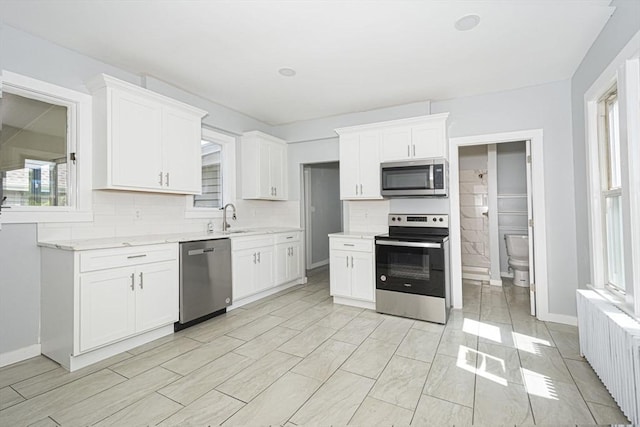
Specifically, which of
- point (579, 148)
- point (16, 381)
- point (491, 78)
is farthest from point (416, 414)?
point (491, 78)

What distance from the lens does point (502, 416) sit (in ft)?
5.61

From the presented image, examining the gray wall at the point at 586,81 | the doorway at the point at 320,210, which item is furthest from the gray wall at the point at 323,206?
the gray wall at the point at 586,81

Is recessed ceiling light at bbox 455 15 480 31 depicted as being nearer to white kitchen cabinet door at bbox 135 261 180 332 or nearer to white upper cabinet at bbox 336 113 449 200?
white upper cabinet at bbox 336 113 449 200

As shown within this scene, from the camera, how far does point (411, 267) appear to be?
3357 millimetres

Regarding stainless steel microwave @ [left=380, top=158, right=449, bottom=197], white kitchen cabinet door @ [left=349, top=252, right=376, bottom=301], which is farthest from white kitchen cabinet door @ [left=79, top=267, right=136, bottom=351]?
stainless steel microwave @ [left=380, top=158, right=449, bottom=197]

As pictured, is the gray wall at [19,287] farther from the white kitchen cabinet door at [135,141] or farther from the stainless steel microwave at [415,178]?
the stainless steel microwave at [415,178]

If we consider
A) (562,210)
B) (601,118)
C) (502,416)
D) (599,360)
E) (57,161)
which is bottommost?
(502,416)

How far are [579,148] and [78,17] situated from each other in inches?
180

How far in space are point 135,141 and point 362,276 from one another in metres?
2.87

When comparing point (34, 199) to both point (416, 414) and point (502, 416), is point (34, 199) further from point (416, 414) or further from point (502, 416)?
point (502, 416)

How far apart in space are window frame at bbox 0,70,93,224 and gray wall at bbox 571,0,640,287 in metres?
4.22

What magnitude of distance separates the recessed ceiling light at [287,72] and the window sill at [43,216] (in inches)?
92.4

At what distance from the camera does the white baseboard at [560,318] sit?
10.4 ft

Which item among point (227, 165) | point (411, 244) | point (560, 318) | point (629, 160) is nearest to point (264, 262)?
point (227, 165)
